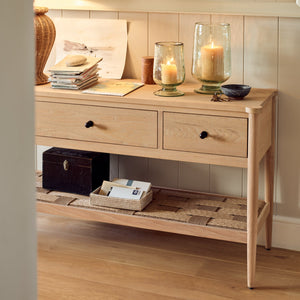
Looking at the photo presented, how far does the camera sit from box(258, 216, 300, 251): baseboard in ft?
7.79

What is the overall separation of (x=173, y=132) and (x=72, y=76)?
0.50 m

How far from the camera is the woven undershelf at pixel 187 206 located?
7.04ft

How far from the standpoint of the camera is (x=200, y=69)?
216 centimetres

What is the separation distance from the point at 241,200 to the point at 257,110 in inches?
23.4

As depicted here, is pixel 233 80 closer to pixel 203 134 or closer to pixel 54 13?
pixel 203 134

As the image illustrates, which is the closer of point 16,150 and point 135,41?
point 16,150

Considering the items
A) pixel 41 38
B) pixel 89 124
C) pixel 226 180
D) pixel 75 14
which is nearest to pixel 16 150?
pixel 89 124

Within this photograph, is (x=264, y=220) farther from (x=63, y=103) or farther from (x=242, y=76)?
(x=63, y=103)

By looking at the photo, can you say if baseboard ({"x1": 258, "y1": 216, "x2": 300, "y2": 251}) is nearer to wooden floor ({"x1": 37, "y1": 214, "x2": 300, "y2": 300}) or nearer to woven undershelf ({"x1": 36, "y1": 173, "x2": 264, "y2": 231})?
wooden floor ({"x1": 37, "y1": 214, "x2": 300, "y2": 300})

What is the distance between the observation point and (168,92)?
2162 millimetres

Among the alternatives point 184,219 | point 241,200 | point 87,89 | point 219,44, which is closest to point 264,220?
point 241,200

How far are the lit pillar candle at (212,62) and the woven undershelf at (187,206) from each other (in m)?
0.54

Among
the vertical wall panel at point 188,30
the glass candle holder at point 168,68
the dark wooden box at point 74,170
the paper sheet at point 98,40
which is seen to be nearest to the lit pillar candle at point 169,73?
the glass candle holder at point 168,68

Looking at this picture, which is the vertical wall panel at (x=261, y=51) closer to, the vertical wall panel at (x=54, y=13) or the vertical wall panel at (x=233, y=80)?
the vertical wall panel at (x=233, y=80)
